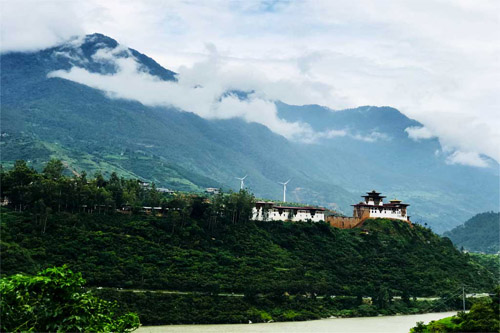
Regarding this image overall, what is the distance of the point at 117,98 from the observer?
19088 centimetres

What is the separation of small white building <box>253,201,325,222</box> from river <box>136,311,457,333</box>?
629 inches

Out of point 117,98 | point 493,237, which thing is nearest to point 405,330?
point 493,237

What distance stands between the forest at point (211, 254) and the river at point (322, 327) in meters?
1.10

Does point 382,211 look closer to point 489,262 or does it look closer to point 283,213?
point 283,213

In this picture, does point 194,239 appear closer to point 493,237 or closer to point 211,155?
point 493,237

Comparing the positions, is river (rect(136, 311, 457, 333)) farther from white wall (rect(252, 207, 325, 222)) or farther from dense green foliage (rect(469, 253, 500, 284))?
dense green foliage (rect(469, 253, 500, 284))

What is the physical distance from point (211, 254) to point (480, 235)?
3954 inches

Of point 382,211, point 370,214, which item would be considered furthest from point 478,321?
point 382,211

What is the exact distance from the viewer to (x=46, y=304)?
12867mm

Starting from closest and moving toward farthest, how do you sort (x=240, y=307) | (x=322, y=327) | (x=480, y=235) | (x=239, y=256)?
(x=322, y=327)
(x=240, y=307)
(x=239, y=256)
(x=480, y=235)

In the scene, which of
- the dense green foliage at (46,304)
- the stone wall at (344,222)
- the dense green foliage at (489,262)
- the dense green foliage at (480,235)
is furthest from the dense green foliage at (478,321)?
the dense green foliage at (480,235)

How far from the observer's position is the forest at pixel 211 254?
4025 centimetres

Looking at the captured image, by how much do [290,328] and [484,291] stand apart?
23.5 metres

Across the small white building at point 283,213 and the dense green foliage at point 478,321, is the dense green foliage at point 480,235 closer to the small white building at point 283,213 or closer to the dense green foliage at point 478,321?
the small white building at point 283,213
